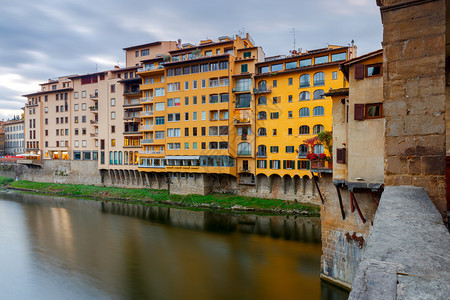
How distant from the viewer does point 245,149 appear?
3706 cm

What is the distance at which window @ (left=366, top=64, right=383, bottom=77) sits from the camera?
483 inches

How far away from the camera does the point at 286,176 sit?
3584 centimetres

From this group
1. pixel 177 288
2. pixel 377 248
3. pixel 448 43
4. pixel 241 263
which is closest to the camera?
pixel 377 248

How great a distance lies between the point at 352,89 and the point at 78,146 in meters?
55.4

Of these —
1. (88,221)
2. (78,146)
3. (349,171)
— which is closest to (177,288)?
(349,171)

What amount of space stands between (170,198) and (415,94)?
38311mm

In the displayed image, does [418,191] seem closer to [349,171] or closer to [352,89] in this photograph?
[349,171]

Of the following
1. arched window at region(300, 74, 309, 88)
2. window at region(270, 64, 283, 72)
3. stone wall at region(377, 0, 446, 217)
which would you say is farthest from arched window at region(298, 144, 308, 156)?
stone wall at region(377, 0, 446, 217)

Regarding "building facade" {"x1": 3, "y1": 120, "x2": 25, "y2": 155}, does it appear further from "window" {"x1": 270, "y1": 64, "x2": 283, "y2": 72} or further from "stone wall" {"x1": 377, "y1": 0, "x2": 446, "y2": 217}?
"stone wall" {"x1": 377, "y1": 0, "x2": 446, "y2": 217}

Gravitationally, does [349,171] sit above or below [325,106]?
below

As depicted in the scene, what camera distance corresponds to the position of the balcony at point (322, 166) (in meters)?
15.9

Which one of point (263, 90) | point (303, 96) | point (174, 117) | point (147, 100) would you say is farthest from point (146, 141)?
point (303, 96)

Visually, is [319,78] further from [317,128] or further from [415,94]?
[415,94]

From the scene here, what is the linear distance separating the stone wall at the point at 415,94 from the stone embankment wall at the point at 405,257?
45.9 inches
